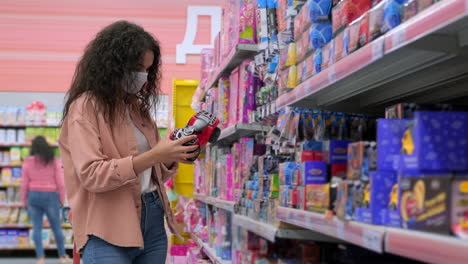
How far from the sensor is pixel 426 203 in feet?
3.14

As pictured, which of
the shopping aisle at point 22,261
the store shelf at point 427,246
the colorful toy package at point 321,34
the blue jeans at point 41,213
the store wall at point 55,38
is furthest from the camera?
the store wall at point 55,38

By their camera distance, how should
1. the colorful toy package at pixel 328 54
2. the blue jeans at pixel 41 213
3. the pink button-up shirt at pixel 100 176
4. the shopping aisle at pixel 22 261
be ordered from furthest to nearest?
the shopping aisle at pixel 22 261, the blue jeans at pixel 41 213, the pink button-up shirt at pixel 100 176, the colorful toy package at pixel 328 54

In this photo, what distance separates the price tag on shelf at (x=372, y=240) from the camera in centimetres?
105

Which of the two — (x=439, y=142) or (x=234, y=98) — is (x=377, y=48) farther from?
(x=234, y=98)

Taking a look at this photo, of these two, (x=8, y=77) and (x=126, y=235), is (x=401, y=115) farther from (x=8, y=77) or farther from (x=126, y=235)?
(x=8, y=77)

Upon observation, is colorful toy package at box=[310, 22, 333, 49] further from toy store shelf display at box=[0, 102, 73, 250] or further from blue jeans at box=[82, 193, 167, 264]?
toy store shelf display at box=[0, 102, 73, 250]

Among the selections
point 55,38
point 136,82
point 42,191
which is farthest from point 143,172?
point 55,38

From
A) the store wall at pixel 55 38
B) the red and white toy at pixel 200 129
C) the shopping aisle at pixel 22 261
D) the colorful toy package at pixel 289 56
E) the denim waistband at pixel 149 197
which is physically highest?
the store wall at pixel 55 38

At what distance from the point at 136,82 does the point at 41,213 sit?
571 centimetres

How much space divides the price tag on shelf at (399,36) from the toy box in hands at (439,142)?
13cm

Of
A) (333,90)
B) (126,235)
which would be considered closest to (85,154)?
(126,235)

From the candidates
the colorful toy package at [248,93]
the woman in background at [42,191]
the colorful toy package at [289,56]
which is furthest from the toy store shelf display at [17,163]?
the colorful toy package at [289,56]

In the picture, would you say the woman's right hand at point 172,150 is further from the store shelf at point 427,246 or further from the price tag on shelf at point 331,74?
the store shelf at point 427,246

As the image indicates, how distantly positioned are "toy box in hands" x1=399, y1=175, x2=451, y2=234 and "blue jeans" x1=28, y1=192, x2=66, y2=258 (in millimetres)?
6831
